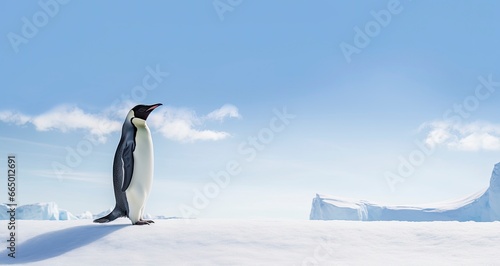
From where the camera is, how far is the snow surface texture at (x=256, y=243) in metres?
4.82

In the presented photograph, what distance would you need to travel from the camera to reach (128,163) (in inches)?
225

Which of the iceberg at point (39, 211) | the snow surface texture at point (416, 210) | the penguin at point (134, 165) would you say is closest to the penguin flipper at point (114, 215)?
the penguin at point (134, 165)

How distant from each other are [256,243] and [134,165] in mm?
1830

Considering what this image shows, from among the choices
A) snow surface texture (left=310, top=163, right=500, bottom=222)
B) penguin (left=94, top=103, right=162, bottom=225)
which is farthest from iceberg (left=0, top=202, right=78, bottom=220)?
penguin (left=94, top=103, right=162, bottom=225)

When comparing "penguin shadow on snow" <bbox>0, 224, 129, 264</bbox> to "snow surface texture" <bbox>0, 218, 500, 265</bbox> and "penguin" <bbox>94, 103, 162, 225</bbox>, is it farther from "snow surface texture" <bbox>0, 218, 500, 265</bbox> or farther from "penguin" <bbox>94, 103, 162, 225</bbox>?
"penguin" <bbox>94, 103, 162, 225</bbox>

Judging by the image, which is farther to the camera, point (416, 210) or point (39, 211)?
point (416, 210)

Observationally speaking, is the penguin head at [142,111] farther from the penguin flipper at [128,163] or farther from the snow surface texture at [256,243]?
the snow surface texture at [256,243]

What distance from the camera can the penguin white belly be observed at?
5.74 metres

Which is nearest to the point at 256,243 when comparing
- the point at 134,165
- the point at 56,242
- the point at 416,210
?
the point at 134,165

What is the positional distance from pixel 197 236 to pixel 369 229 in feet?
7.33

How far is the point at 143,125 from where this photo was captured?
5898 mm

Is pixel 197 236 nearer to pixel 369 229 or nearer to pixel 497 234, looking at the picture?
pixel 369 229

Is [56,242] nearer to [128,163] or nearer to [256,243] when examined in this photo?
[128,163]

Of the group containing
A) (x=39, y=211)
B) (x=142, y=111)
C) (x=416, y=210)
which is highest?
(x=416, y=210)
